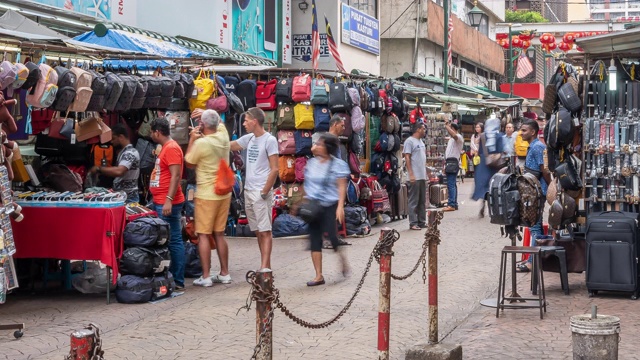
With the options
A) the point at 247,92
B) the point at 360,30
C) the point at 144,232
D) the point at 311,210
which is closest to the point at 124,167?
the point at 144,232

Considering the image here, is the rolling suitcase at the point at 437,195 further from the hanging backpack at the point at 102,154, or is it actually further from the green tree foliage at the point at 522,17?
the green tree foliage at the point at 522,17

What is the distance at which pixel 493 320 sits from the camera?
9844 mm

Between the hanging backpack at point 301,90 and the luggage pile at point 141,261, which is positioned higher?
the hanging backpack at point 301,90

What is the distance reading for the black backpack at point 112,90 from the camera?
11181mm

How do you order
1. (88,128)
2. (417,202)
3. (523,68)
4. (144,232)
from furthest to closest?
1. (523,68)
2. (417,202)
3. (88,128)
4. (144,232)

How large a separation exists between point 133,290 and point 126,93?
7.70 ft

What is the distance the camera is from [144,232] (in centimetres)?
1063

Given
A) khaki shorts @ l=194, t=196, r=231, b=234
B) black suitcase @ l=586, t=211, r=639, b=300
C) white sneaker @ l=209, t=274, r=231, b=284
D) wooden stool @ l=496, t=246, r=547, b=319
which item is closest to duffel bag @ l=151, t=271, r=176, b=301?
khaki shorts @ l=194, t=196, r=231, b=234

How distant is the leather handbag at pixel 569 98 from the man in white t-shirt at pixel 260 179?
3416mm

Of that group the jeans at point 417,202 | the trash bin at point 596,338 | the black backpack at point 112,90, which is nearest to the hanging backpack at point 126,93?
the black backpack at point 112,90

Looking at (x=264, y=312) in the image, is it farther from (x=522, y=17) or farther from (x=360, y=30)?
(x=522, y=17)

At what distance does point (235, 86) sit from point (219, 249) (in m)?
4.97

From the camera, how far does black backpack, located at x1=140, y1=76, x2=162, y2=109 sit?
12016 mm

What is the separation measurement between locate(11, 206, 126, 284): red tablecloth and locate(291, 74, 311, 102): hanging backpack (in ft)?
19.7
